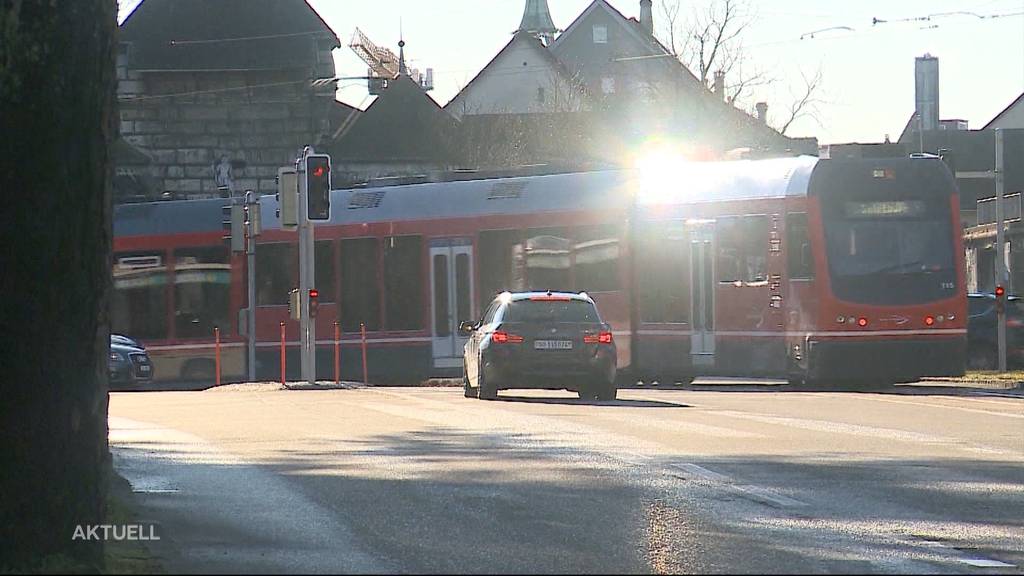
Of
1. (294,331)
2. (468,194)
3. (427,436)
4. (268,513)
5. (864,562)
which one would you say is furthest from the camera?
(294,331)

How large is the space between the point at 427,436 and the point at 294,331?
19.0 m

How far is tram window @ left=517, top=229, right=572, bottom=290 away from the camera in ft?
103

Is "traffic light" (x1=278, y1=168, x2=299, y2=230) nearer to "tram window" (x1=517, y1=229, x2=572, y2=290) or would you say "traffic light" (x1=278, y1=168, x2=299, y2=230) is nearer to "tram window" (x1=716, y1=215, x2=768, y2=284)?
"tram window" (x1=517, y1=229, x2=572, y2=290)

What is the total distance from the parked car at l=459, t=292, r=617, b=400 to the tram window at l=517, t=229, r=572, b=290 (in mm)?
6756

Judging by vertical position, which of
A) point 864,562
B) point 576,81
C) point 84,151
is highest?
point 576,81

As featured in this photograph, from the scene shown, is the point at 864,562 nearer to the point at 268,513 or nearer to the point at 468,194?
the point at 268,513

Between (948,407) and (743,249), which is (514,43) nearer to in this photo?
(743,249)

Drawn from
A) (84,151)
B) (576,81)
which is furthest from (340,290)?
(576,81)

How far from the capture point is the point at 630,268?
30.2 m

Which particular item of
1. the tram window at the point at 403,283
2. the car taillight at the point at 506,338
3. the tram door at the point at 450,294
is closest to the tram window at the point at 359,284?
the tram window at the point at 403,283

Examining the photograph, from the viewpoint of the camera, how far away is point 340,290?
111ft

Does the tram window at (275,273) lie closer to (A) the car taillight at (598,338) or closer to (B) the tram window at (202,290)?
(B) the tram window at (202,290)

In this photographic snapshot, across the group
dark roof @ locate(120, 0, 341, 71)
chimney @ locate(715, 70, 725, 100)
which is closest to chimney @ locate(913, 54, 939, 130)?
chimney @ locate(715, 70, 725, 100)

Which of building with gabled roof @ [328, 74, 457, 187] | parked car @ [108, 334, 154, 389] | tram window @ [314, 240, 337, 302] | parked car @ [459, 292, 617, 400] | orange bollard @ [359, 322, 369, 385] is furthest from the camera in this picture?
building with gabled roof @ [328, 74, 457, 187]
